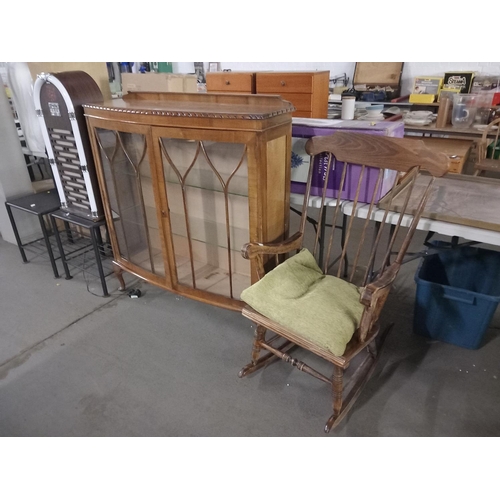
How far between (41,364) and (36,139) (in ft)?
5.98

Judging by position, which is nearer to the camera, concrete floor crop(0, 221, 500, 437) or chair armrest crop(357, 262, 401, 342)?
chair armrest crop(357, 262, 401, 342)

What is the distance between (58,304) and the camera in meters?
2.45

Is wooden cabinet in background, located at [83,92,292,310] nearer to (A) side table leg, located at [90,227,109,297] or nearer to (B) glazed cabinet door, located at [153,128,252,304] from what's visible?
(B) glazed cabinet door, located at [153,128,252,304]

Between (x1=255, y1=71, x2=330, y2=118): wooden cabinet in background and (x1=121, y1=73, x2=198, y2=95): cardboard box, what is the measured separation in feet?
2.15

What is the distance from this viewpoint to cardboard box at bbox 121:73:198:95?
283 centimetres

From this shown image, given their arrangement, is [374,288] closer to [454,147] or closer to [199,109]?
[199,109]

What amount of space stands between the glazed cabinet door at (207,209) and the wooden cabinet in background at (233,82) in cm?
116

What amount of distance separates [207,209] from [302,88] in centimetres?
109

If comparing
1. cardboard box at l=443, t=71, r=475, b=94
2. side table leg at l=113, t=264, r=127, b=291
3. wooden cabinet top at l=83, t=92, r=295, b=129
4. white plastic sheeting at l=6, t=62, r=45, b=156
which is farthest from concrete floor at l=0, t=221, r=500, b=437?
cardboard box at l=443, t=71, r=475, b=94

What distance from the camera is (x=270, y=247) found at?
1674 mm

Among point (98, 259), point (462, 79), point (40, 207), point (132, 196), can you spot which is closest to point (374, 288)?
point (132, 196)

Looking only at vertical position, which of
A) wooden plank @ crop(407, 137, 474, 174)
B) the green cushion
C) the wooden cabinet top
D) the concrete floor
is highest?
the wooden cabinet top

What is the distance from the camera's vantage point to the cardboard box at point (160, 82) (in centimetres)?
283
